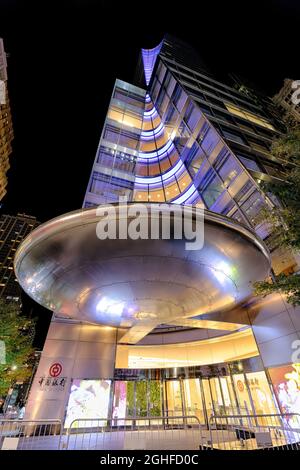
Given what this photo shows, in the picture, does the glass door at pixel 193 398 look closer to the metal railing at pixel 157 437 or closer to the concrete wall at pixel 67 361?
the metal railing at pixel 157 437

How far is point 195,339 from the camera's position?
603 inches

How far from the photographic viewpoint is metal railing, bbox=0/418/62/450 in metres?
6.71

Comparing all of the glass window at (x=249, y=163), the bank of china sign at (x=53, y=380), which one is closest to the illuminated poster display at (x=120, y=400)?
the bank of china sign at (x=53, y=380)

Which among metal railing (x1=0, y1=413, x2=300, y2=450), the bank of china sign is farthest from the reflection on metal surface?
the bank of china sign

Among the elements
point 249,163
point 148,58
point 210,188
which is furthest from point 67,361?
point 148,58

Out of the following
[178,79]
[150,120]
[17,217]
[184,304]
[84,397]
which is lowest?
[84,397]

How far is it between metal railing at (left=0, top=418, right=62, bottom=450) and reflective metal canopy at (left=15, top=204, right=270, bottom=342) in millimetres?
3800

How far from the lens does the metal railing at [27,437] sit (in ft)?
22.0

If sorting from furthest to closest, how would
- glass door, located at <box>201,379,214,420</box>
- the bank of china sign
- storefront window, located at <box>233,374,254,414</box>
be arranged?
glass door, located at <box>201,379,214,420</box>
storefront window, located at <box>233,374,254,414</box>
the bank of china sign

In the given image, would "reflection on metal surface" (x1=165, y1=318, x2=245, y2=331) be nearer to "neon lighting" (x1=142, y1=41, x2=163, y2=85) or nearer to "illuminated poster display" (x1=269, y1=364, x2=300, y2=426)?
"illuminated poster display" (x1=269, y1=364, x2=300, y2=426)
